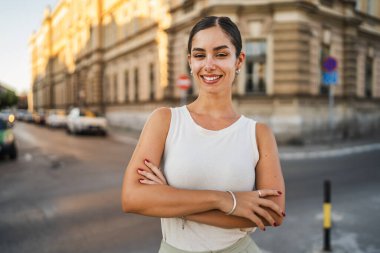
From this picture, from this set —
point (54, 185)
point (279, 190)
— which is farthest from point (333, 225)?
point (54, 185)

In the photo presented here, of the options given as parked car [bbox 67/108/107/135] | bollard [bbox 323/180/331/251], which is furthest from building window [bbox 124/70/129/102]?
bollard [bbox 323/180/331/251]

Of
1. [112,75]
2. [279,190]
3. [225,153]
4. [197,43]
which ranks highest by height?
[112,75]

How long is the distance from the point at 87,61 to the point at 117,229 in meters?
32.8

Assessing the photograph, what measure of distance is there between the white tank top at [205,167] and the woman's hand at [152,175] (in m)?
0.04

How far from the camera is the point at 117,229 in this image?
5.13m

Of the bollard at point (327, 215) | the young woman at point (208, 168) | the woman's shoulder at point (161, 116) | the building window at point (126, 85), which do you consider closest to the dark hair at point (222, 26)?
the young woman at point (208, 168)

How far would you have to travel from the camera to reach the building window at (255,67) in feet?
53.3

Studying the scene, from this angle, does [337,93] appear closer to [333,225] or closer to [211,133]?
[333,225]

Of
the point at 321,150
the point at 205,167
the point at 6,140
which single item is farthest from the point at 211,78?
the point at 321,150

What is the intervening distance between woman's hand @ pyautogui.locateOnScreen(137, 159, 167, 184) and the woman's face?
18.2 inches

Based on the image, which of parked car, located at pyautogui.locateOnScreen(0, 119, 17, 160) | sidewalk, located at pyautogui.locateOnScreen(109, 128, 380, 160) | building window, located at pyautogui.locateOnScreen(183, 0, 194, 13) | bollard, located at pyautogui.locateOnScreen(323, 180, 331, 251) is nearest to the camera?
bollard, located at pyautogui.locateOnScreen(323, 180, 331, 251)

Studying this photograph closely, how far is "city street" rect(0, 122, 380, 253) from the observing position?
458 centimetres

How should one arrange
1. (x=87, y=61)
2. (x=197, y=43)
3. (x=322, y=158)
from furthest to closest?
(x=87, y=61) < (x=322, y=158) < (x=197, y=43)

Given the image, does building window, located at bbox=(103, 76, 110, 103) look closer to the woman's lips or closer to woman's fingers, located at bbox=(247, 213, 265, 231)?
the woman's lips
